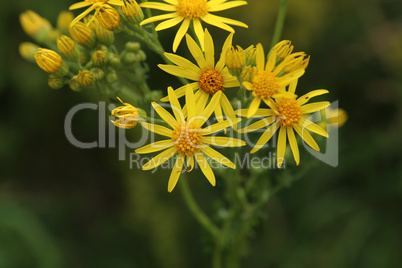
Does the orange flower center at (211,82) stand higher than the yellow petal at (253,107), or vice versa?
the orange flower center at (211,82)

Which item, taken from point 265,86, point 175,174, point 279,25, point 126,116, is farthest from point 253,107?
point 279,25

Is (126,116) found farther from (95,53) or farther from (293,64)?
(293,64)

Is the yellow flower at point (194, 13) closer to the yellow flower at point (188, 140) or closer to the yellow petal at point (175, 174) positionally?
the yellow flower at point (188, 140)

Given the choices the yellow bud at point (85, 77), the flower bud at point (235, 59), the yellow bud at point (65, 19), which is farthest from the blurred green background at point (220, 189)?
the flower bud at point (235, 59)

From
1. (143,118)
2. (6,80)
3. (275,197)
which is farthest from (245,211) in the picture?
(6,80)

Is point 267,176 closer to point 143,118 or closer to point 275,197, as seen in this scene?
point 143,118
